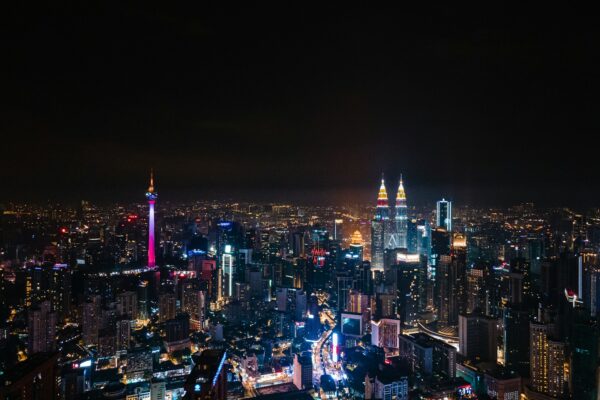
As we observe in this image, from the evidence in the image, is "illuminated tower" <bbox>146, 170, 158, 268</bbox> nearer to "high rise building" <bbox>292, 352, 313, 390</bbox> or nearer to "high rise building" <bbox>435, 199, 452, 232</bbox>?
"high rise building" <bbox>292, 352, 313, 390</bbox>

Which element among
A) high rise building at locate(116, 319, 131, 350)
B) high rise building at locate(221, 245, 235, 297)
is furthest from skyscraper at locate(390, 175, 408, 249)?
high rise building at locate(116, 319, 131, 350)

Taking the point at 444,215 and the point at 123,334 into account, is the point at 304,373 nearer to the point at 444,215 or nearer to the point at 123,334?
the point at 123,334

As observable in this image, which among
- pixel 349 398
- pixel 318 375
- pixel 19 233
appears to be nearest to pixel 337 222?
pixel 318 375

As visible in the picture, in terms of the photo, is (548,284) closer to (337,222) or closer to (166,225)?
(337,222)

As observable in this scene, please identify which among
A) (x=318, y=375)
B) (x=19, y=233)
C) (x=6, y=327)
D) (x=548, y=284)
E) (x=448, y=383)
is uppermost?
(x=19, y=233)

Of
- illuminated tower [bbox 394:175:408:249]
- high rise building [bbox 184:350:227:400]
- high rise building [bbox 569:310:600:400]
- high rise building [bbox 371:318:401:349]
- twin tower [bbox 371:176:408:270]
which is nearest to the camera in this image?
high rise building [bbox 184:350:227:400]

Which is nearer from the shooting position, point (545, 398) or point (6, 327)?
point (545, 398)
